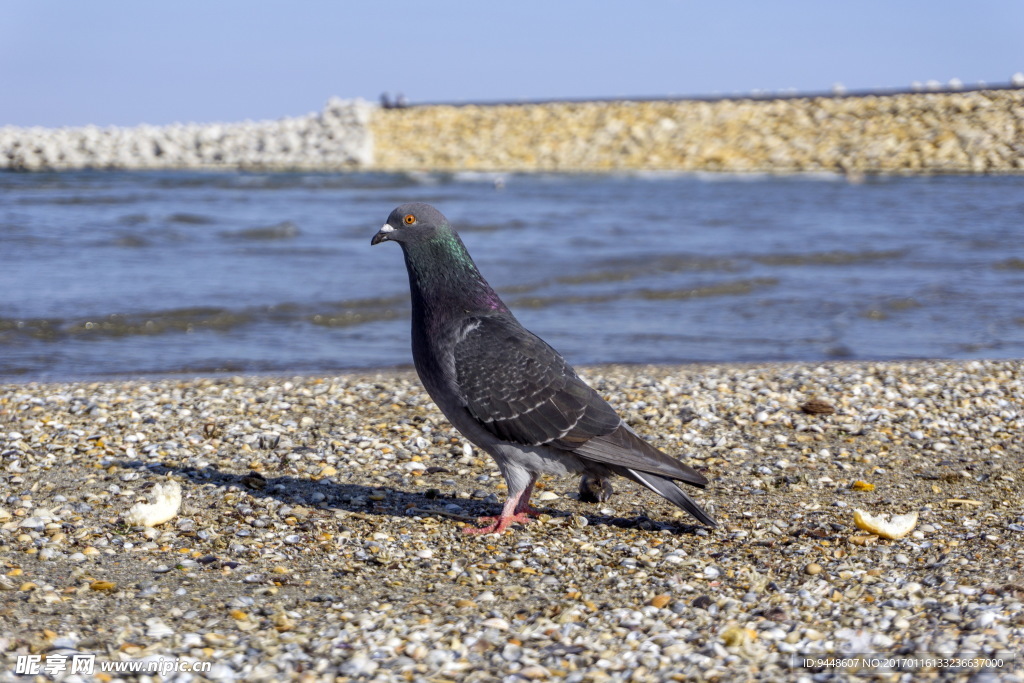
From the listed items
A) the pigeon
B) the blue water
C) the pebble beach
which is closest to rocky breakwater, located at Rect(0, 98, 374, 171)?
the blue water

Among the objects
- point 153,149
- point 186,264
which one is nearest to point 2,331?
point 186,264

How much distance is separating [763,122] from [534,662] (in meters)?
46.4

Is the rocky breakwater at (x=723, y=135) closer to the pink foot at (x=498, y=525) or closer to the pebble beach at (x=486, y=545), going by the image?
the pebble beach at (x=486, y=545)

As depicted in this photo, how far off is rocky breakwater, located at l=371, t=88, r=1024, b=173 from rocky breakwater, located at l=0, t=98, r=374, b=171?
1770 mm

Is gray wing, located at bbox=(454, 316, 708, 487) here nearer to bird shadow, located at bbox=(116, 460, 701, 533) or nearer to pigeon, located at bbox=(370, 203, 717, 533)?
pigeon, located at bbox=(370, 203, 717, 533)

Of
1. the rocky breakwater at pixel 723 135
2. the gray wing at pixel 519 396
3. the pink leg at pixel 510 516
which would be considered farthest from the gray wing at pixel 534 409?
the rocky breakwater at pixel 723 135

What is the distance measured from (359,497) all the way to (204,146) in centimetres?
4874

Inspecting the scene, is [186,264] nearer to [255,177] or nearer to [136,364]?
[136,364]

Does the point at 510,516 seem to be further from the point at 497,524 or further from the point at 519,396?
the point at 519,396

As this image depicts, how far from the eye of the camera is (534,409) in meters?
5.14

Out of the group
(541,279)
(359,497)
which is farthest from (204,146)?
(359,497)

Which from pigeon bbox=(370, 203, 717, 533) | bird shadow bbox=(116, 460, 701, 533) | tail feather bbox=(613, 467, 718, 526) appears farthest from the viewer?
bird shadow bbox=(116, 460, 701, 533)

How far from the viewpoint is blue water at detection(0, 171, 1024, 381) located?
11.8m

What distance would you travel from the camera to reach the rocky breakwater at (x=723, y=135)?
40812 millimetres
